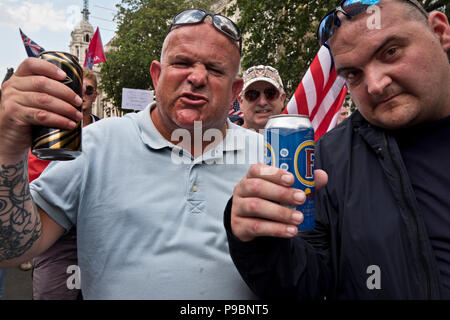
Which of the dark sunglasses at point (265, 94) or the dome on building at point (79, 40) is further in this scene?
the dome on building at point (79, 40)

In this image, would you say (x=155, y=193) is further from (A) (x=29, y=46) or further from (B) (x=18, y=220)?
(A) (x=29, y=46)

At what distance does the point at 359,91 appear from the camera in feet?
5.30

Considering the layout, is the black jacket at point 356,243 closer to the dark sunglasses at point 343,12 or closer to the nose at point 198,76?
the dark sunglasses at point 343,12

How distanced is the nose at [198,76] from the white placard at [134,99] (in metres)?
5.95

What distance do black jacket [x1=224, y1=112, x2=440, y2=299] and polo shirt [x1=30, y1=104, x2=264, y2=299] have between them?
28cm

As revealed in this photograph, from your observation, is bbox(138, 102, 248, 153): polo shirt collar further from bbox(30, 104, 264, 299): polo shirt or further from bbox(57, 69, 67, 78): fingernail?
bbox(57, 69, 67, 78): fingernail

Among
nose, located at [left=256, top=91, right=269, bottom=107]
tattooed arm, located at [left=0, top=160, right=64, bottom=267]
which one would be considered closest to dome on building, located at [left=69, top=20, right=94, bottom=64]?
nose, located at [left=256, top=91, right=269, bottom=107]

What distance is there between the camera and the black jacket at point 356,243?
4.09 ft

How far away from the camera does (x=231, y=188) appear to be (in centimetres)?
163

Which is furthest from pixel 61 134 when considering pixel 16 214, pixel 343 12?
pixel 343 12

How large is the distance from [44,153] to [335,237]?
4.20 ft

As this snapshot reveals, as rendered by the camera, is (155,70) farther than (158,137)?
Yes

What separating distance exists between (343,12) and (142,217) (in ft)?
4.64

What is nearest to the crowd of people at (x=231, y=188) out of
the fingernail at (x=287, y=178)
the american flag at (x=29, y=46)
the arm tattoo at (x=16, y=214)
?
the arm tattoo at (x=16, y=214)
